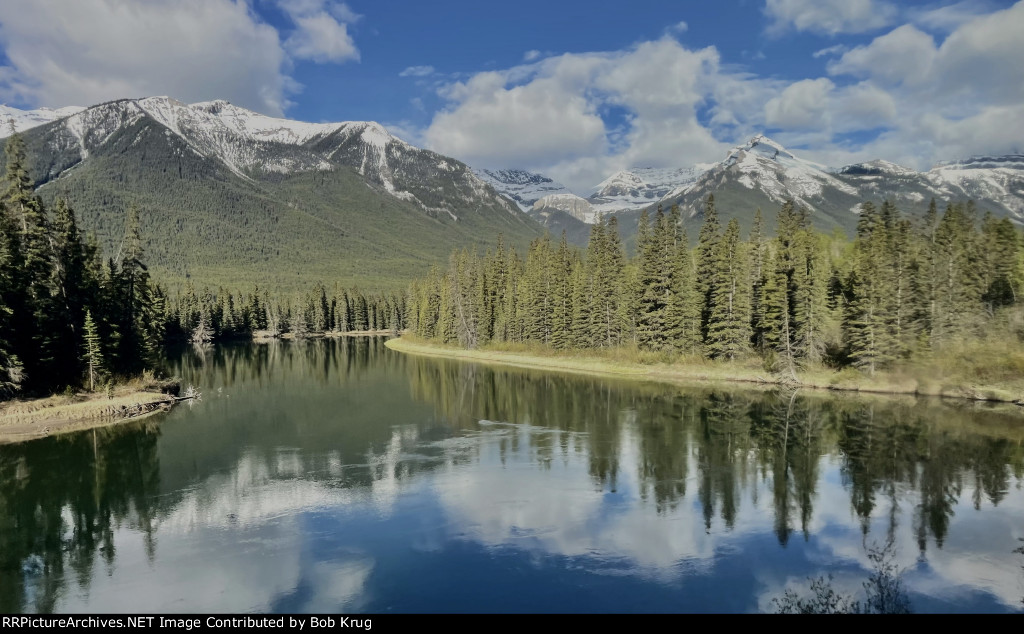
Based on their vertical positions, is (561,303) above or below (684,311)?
above

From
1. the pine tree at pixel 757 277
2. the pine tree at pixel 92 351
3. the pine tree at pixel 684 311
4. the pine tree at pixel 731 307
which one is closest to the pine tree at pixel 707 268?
the pine tree at pixel 684 311

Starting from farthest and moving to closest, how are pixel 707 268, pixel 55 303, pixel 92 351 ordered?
pixel 707 268 → pixel 92 351 → pixel 55 303

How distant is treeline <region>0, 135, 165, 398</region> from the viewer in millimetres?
51844

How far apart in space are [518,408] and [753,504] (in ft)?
105

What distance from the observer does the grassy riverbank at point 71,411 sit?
49406 millimetres

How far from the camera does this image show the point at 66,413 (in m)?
52.4

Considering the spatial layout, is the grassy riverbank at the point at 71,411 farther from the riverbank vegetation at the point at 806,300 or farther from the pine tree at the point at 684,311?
the pine tree at the point at 684,311

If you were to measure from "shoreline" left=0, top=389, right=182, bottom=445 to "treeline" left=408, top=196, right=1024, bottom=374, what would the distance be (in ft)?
208

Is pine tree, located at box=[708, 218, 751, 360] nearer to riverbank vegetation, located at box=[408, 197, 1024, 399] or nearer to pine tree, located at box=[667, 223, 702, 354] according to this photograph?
riverbank vegetation, located at box=[408, 197, 1024, 399]

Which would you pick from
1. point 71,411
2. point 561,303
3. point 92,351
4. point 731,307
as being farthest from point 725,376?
point 71,411

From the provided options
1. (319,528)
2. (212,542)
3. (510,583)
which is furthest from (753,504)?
(212,542)
